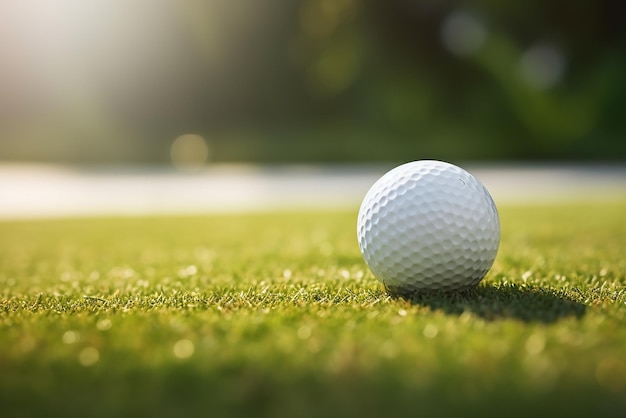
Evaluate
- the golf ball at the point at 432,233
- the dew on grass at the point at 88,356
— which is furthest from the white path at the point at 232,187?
the dew on grass at the point at 88,356

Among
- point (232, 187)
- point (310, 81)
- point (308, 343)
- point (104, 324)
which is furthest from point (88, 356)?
point (310, 81)

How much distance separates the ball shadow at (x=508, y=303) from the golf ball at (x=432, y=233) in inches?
4.5

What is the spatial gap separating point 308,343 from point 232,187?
13319 millimetres

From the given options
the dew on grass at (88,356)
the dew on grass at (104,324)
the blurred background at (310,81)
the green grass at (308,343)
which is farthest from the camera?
the blurred background at (310,81)

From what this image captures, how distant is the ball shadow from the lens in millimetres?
2850

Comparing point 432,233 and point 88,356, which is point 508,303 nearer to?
point 432,233

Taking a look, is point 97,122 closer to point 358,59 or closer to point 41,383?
point 358,59

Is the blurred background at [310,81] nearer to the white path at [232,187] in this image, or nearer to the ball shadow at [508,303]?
the white path at [232,187]

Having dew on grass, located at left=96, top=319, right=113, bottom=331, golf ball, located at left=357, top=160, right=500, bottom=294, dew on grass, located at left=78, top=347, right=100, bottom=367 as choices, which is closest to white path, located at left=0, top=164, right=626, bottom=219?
golf ball, located at left=357, top=160, right=500, bottom=294

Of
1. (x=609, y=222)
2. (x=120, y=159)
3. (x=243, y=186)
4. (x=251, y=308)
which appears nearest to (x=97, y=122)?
(x=120, y=159)

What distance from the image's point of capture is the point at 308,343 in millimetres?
2451

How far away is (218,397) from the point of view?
206cm

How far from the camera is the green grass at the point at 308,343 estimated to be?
6.63ft

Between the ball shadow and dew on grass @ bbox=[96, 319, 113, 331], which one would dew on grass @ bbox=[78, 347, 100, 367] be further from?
the ball shadow
